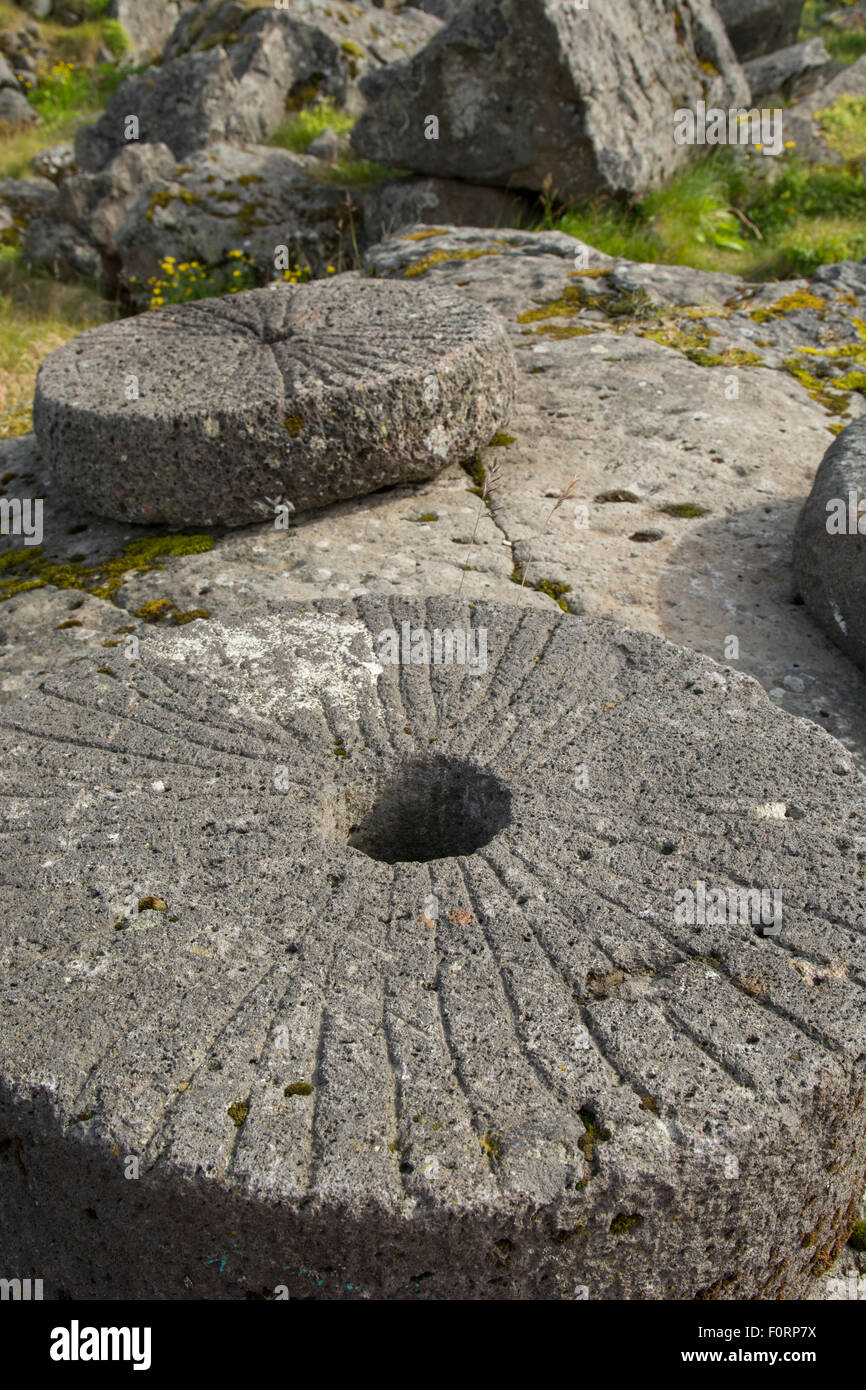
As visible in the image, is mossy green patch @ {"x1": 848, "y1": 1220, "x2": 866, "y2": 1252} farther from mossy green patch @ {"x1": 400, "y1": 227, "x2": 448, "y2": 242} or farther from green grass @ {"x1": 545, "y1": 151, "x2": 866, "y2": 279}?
green grass @ {"x1": 545, "y1": 151, "x2": 866, "y2": 279}

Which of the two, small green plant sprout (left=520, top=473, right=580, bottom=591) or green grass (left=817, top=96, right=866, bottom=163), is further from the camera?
green grass (left=817, top=96, right=866, bottom=163)

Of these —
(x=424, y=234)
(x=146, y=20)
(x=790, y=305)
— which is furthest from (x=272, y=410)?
(x=146, y=20)

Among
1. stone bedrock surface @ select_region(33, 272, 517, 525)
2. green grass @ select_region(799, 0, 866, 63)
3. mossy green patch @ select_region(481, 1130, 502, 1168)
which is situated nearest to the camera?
mossy green patch @ select_region(481, 1130, 502, 1168)

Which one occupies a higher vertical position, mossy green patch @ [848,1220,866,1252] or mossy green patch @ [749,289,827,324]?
mossy green patch @ [749,289,827,324]

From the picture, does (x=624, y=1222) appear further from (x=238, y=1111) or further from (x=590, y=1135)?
(x=238, y=1111)

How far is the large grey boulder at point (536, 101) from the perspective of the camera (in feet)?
21.8

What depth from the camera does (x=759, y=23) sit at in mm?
11781

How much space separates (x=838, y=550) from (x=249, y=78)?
28.9 ft

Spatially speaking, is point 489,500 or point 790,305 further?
point 790,305

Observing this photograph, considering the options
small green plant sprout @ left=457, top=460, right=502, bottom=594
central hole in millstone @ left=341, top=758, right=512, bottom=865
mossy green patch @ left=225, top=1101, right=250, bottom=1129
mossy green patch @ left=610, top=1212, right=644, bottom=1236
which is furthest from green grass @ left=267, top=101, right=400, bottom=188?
mossy green patch @ left=610, top=1212, right=644, bottom=1236

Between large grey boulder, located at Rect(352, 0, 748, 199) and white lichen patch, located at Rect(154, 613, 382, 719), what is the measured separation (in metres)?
→ 5.38

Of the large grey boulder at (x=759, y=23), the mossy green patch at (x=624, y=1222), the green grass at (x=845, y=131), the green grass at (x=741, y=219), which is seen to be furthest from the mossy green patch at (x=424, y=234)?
the large grey boulder at (x=759, y=23)

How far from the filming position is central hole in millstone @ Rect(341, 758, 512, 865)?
8.16 ft

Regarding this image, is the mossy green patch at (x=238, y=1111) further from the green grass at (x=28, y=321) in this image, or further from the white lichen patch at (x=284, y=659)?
the green grass at (x=28, y=321)
